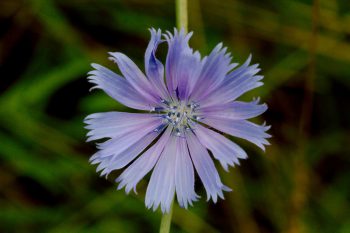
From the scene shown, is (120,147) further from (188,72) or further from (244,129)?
(244,129)

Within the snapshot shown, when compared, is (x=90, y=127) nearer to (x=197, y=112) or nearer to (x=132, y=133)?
(x=132, y=133)

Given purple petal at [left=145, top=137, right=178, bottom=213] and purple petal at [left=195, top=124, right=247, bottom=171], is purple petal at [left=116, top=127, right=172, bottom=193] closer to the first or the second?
purple petal at [left=145, top=137, right=178, bottom=213]

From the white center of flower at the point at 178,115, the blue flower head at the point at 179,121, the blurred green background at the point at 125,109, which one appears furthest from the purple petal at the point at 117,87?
the blurred green background at the point at 125,109

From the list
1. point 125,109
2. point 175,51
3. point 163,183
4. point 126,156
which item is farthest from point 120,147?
point 125,109

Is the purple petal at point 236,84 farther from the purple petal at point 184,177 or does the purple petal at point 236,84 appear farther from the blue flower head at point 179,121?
the purple petal at point 184,177

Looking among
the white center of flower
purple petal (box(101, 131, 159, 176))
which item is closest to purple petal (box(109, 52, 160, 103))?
the white center of flower
